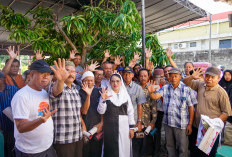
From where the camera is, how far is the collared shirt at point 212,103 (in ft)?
8.30

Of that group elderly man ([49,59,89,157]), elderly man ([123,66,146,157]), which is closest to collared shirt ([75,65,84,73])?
elderly man ([123,66,146,157])

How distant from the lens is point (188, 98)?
111 inches

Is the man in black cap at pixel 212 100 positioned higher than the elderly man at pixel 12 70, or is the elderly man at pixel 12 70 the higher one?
the elderly man at pixel 12 70

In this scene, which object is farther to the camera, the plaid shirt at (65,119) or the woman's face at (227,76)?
the woman's face at (227,76)

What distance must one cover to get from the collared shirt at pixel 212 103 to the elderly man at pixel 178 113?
4.2 inches

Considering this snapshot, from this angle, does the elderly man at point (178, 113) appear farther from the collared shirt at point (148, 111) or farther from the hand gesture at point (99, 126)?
the hand gesture at point (99, 126)

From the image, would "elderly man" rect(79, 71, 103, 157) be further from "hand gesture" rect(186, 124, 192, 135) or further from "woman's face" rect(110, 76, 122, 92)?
"hand gesture" rect(186, 124, 192, 135)

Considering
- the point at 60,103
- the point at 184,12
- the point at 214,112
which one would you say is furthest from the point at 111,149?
the point at 184,12

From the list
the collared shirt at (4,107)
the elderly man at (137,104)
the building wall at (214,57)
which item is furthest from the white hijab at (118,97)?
the building wall at (214,57)

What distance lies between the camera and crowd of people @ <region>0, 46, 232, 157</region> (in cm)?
174

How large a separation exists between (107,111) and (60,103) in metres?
0.84

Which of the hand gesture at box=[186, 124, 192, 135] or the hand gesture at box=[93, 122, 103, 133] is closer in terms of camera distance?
the hand gesture at box=[93, 122, 103, 133]

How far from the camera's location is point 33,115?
1.71 metres

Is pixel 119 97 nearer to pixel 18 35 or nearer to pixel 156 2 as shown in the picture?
pixel 18 35
